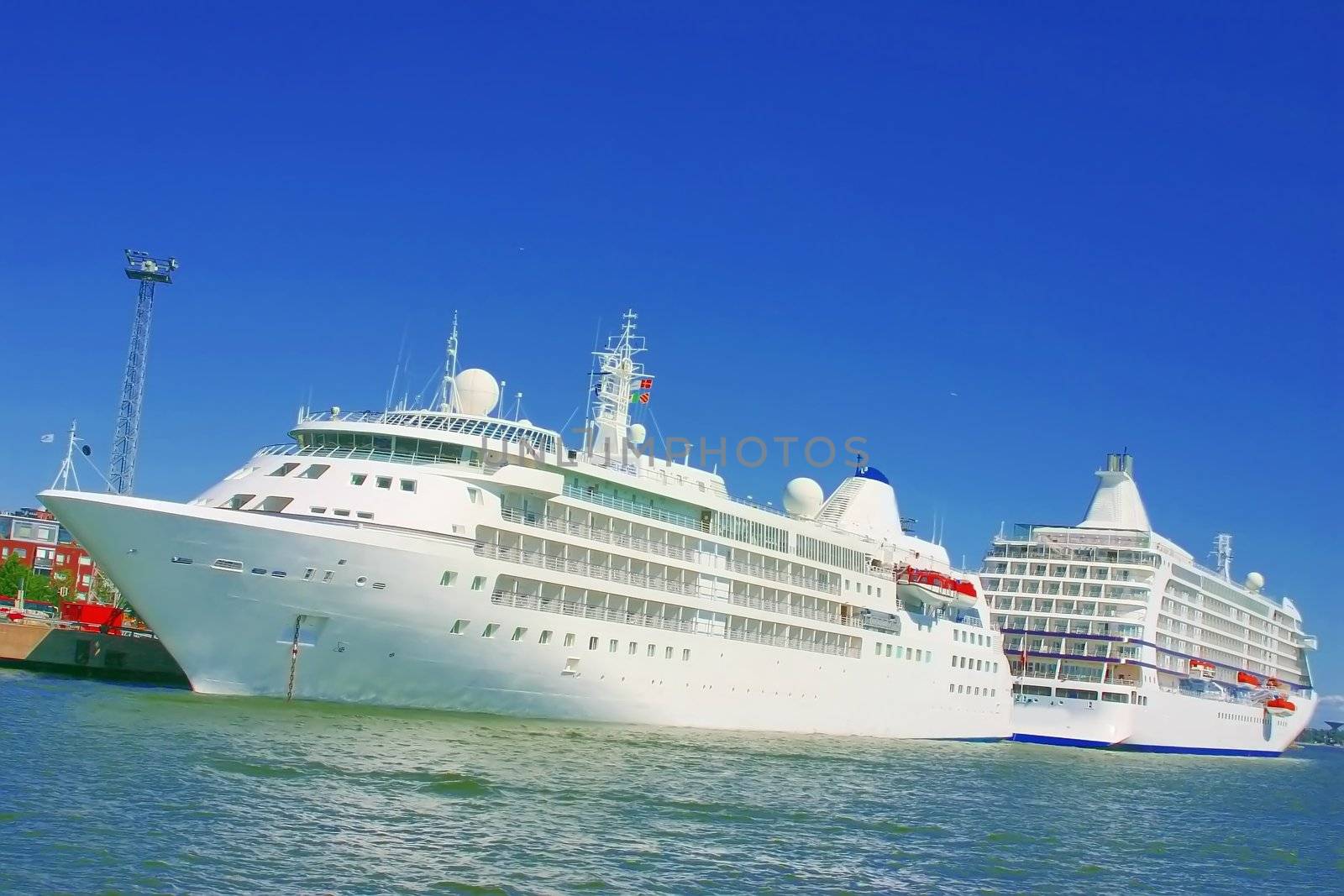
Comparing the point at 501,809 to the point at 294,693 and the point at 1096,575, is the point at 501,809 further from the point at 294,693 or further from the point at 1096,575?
the point at 1096,575

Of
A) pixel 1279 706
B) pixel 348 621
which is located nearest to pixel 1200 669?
pixel 1279 706

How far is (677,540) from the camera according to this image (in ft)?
152

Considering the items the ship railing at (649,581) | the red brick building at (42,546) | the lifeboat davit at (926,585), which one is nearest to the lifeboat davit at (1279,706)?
the lifeboat davit at (926,585)

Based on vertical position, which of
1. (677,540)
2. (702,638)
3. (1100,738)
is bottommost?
(1100,738)

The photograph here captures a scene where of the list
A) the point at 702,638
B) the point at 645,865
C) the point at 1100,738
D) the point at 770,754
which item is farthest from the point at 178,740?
the point at 1100,738

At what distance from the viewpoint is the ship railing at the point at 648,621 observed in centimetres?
3828

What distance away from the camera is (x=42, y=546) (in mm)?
113438

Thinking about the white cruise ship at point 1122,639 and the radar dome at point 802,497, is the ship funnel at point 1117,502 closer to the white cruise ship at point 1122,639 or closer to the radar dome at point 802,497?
the white cruise ship at point 1122,639

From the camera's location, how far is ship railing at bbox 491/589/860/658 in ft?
126

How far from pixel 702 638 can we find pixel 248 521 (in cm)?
1768

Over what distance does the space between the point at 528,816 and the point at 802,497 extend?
37.2m

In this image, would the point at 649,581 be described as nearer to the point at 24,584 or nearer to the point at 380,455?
the point at 380,455

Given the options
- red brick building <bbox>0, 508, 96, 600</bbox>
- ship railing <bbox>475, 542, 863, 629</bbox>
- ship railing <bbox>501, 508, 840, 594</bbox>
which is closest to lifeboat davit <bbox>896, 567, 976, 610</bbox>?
ship railing <bbox>475, 542, 863, 629</bbox>

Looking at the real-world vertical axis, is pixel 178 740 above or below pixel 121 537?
below
